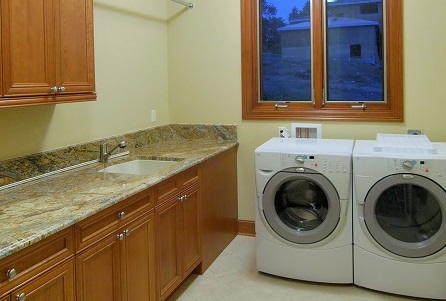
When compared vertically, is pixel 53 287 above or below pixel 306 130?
below

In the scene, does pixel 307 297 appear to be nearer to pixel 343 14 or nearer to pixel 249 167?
pixel 249 167

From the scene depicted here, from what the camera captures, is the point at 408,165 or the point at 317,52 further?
the point at 317,52

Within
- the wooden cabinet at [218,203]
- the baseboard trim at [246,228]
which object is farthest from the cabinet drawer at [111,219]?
the baseboard trim at [246,228]

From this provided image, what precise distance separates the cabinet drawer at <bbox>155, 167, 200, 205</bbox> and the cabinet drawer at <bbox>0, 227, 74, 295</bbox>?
82 cm

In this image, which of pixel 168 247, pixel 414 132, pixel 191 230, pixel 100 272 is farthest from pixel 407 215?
pixel 100 272

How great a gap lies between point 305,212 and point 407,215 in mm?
654

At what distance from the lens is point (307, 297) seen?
3.07 m

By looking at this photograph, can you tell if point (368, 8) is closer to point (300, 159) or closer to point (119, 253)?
point (300, 159)

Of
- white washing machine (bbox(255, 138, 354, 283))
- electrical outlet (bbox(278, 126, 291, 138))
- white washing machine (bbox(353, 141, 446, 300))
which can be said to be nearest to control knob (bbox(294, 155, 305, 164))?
white washing machine (bbox(255, 138, 354, 283))

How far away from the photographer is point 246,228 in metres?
4.25

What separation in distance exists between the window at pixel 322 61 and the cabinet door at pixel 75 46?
1.80 m

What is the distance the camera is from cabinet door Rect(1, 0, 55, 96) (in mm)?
1994

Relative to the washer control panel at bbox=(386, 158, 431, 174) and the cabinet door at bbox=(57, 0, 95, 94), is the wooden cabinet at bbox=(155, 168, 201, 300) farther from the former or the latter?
the washer control panel at bbox=(386, 158, 431, 174)

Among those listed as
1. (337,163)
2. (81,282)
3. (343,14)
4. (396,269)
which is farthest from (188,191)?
(343,14)
